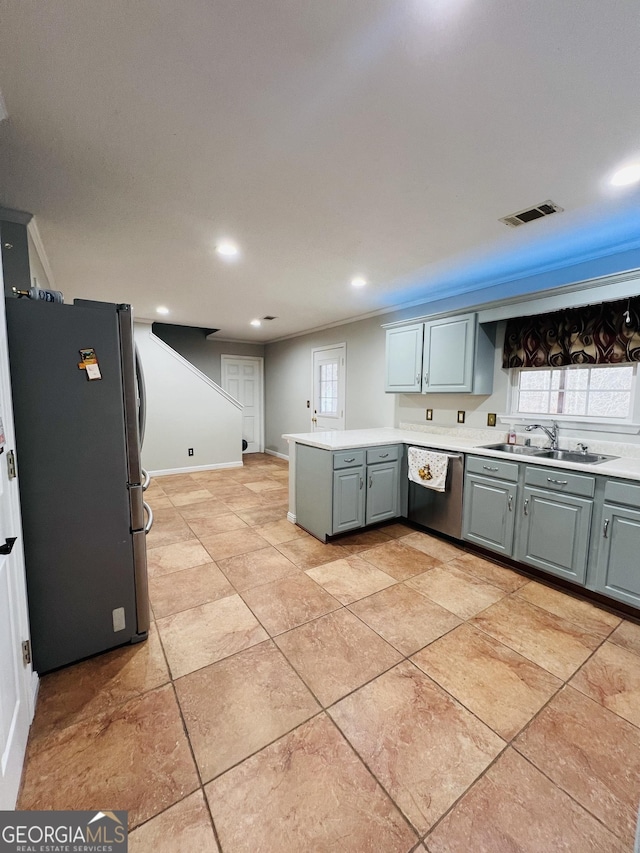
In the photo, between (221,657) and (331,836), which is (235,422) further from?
(331,836)

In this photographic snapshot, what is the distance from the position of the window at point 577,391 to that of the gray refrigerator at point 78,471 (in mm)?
3176

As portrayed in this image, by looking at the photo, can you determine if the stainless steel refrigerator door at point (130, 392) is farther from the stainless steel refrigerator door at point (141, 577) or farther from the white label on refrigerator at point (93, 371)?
the stainless steel refrigerator door at point (141, 577)

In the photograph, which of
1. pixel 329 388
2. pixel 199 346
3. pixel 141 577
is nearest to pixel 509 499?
pixel 141 577

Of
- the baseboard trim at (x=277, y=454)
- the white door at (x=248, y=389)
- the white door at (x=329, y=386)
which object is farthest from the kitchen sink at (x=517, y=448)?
the white door at (x=248, y=389)

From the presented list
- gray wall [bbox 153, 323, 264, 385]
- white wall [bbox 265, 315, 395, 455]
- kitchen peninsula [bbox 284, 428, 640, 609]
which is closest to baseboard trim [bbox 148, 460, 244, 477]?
white wall [bbox 265, 315, 395, 455]

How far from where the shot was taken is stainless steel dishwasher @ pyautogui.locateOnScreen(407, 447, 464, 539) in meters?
3.06

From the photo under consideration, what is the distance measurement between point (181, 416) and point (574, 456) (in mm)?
5169

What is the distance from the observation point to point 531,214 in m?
2.10

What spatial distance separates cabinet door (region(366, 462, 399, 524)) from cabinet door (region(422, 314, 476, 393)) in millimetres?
943

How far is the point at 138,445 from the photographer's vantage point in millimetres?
1812

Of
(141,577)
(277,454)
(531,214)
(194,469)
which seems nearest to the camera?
(141,577)

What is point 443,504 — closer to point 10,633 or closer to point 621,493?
point 621,493

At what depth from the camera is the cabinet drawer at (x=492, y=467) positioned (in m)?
2.66

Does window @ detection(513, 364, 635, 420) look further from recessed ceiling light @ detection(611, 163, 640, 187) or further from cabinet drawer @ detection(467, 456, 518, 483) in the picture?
recessed ceiling light @ detection(611, 163, 640, 187)
